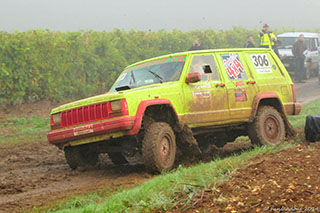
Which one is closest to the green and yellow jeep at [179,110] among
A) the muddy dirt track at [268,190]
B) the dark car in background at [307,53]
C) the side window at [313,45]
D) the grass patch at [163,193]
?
the grass patch at [163,193]

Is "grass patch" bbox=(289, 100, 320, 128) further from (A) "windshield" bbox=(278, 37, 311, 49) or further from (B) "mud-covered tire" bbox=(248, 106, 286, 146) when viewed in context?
(A) "windshield" bbox=(278, 37, 311, 49)

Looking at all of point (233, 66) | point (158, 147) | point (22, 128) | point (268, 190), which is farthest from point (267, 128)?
point (22, 128)

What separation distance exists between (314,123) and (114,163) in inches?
137

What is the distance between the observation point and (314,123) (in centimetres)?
919

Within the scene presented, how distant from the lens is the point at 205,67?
9164 mm

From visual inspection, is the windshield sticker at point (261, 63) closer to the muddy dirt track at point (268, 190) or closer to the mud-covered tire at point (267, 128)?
the mud-covered tire at point (267, 128)

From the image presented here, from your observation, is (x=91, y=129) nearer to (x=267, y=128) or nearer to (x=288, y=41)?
(x=267, y=128)

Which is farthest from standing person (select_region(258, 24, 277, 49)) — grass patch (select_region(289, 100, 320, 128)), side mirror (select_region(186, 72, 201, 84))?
side mirror (select_region(186, 72, 201, 84))

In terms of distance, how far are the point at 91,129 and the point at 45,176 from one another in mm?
1113

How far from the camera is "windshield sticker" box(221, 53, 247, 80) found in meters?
9.47

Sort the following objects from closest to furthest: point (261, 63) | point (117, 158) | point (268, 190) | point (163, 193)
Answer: point (268, 190) < point (163, 193) < point (117, 158) < point (261, 63)

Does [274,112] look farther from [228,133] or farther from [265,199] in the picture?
[265,199]

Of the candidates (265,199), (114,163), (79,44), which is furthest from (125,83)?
(79,44)

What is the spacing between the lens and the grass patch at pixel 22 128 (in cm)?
1261
